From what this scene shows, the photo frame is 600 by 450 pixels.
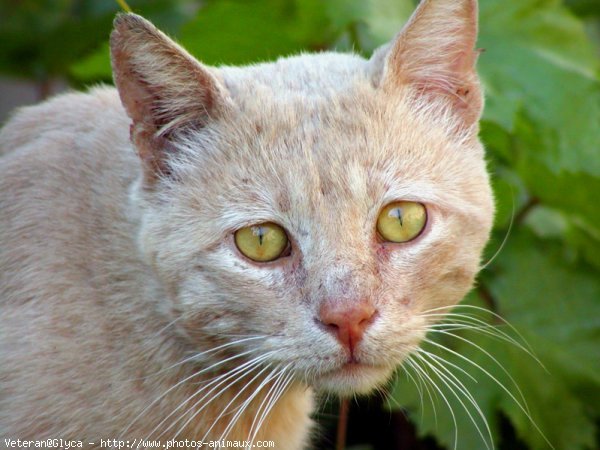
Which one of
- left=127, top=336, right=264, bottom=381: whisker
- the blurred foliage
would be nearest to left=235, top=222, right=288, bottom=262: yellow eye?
left=127, top=336, right=264, bottom=381: whisker

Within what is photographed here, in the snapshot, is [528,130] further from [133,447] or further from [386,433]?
[133,447]

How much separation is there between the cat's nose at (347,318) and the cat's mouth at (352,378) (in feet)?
0.27

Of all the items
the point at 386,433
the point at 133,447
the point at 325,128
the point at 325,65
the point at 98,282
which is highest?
the point at 325,65

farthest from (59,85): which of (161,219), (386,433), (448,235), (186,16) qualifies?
(448,235)

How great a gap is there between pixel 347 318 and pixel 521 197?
1755 mm

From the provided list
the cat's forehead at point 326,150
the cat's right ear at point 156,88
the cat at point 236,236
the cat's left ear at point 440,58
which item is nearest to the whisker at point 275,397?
the cat at point 236,236

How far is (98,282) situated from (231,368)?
0.42m

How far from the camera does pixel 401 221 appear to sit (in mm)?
2066

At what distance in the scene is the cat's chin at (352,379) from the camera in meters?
2.00

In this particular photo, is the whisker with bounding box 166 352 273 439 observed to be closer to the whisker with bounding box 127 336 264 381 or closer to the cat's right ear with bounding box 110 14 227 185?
the whisker with bounding box 127 336 264 381

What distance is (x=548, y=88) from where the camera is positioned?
9.87 feet

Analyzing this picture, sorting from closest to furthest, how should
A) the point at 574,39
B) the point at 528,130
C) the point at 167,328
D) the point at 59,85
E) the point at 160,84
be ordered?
1. the point at 160,84
2. the point at 167,328
3. the point at 528,130
4. the point at 574,39
5. the point at 59,85

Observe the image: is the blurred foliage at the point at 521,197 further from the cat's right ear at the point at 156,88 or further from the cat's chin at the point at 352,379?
the cat's right ear at the point at 156,88

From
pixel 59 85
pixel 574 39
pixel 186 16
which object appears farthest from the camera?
→ pixel 59 85
